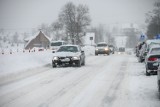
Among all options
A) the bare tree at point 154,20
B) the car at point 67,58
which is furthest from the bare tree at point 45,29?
the car at point 67,58

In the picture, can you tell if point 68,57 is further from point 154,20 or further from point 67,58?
point 154,20

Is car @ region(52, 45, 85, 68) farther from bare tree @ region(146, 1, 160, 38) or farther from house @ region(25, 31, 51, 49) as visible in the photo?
house @ region(25, 31, 51, 49)

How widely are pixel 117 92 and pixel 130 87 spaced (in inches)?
55.8

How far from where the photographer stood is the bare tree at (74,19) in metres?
82.0

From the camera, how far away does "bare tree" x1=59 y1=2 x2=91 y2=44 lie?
82.0m

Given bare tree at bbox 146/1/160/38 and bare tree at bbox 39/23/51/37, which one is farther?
bare tree at bbox 39/23/51/37

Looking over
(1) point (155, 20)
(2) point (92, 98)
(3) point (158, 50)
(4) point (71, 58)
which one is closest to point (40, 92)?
(2) point (92, 98)

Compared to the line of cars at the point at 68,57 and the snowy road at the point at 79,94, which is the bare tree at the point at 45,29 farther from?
the snowy road at the point at 79,94

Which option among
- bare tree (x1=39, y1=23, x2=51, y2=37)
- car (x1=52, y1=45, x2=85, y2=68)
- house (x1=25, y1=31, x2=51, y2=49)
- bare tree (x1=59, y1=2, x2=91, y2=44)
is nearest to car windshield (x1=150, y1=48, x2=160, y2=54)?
car (x1=52, y1=45, x2=85, y2=68)

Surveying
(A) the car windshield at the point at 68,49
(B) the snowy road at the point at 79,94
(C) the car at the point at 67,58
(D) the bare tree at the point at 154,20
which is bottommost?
(B) the snowy road at the point at 79,94

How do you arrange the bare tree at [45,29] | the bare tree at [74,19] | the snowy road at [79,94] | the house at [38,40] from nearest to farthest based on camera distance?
the snowy road at [79,94]
the bare tree at [74,19]
the house at [38,40]
the bare tree at [45,29]

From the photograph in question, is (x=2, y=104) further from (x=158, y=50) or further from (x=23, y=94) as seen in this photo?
(x=158, y=50)

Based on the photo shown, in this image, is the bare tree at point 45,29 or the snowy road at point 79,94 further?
the bare tree at point 45,29

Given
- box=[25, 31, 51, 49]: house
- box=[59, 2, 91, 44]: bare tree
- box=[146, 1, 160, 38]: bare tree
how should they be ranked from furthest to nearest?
box=[25, 31, 51, 49]: house, box=[59, 2, 91, 44]: bare tree, box=[146, 1, 160, 38]: bare tree
